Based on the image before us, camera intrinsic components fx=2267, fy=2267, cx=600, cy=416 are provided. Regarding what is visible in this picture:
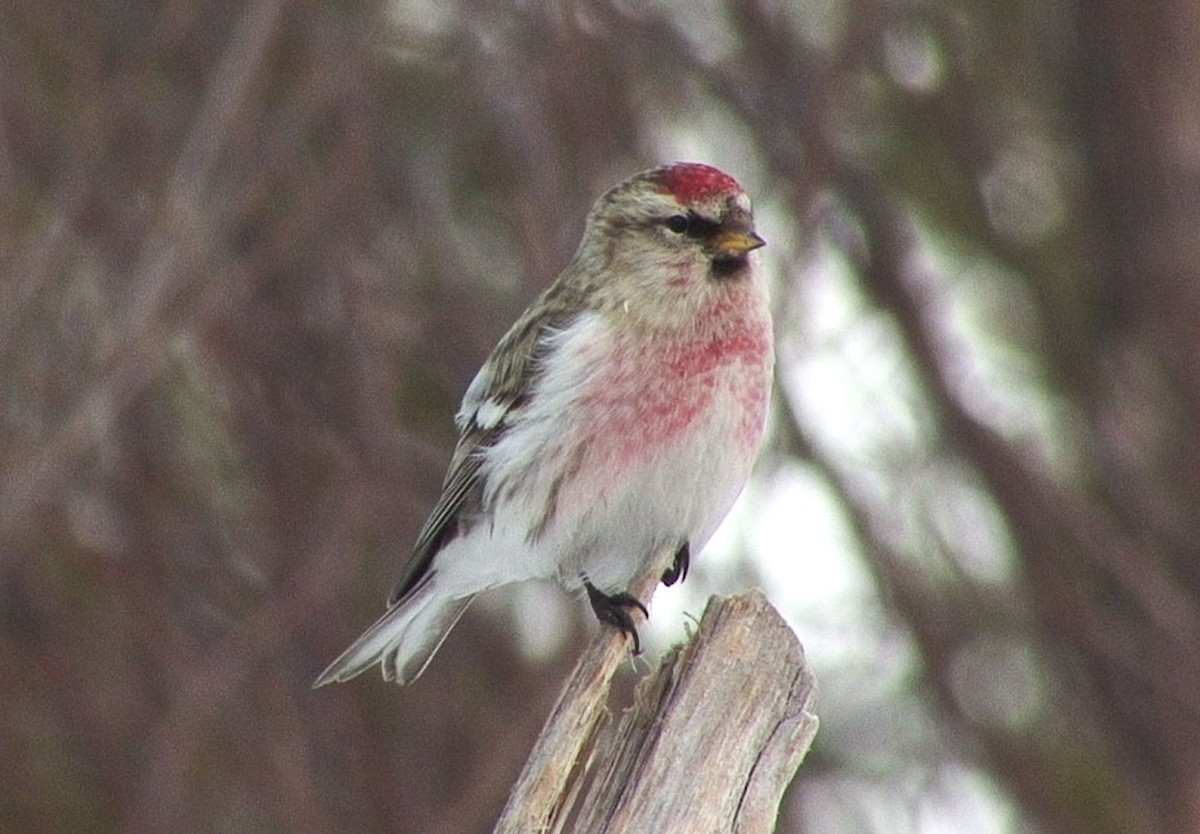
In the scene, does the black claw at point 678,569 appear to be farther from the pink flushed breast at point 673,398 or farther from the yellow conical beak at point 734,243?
the yellow conical beak at point 734,243

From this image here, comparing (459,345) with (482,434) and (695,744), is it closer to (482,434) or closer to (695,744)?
(482,434)

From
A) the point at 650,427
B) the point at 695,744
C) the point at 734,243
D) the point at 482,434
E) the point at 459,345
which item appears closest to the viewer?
the point at 695,744

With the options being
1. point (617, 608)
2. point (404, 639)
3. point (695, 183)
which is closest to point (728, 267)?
point (695, 183)

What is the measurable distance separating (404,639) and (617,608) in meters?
0.65

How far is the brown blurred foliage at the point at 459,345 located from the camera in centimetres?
568

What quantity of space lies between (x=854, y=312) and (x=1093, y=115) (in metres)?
1.36

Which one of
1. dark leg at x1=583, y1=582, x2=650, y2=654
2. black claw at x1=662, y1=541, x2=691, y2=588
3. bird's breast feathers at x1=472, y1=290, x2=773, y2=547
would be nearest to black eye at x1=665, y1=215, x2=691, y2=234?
bird's breast feathers at x1=472, y1=290, x2=773, y2=547

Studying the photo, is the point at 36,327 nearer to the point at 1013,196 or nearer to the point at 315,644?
the point at 315,644

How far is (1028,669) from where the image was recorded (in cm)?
753

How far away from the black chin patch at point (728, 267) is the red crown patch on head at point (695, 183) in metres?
0.14

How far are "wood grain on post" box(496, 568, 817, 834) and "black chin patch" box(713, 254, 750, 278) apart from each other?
1410 mm

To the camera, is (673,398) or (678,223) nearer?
(673,398)

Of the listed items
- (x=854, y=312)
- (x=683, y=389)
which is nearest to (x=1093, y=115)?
(x=854, y=312)

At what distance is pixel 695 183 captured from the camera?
16.0 feet
